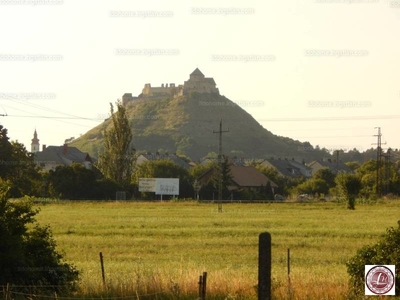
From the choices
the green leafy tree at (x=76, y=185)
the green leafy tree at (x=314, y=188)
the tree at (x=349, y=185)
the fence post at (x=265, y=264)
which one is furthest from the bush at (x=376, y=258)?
the green leafy tree at (x=314, y=188)

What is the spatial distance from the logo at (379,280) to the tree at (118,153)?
7898 centimetres

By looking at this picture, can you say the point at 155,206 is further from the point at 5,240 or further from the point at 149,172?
the point at 5,240

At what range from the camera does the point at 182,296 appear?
16.6m

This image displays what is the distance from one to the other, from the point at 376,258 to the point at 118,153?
84.6 m

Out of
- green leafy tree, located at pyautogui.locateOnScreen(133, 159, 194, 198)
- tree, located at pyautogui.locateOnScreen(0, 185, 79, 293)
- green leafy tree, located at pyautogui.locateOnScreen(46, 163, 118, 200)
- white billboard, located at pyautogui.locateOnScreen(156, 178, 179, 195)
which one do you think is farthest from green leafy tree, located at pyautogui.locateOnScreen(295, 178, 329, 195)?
tree, located at pyautogui.locateOnScreen(0, 185, 79, 293)

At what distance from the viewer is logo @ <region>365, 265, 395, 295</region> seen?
16.1 meters

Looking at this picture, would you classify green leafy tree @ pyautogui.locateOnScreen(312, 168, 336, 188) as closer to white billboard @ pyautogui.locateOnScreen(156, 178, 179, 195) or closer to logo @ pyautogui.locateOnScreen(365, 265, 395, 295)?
white billboard @ pyautogui.locateOnScreen(156, 178, 179, 195)

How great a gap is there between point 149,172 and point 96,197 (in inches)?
924

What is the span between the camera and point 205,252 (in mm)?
30828

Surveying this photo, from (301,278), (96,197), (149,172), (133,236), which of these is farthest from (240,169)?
(301,278)

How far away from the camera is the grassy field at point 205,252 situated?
674 inches

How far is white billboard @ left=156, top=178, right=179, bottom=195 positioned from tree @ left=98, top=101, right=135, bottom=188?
154 inches

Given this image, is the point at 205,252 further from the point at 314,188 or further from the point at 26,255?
the point at 314,188

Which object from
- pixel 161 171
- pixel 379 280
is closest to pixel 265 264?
pixel 379 280
